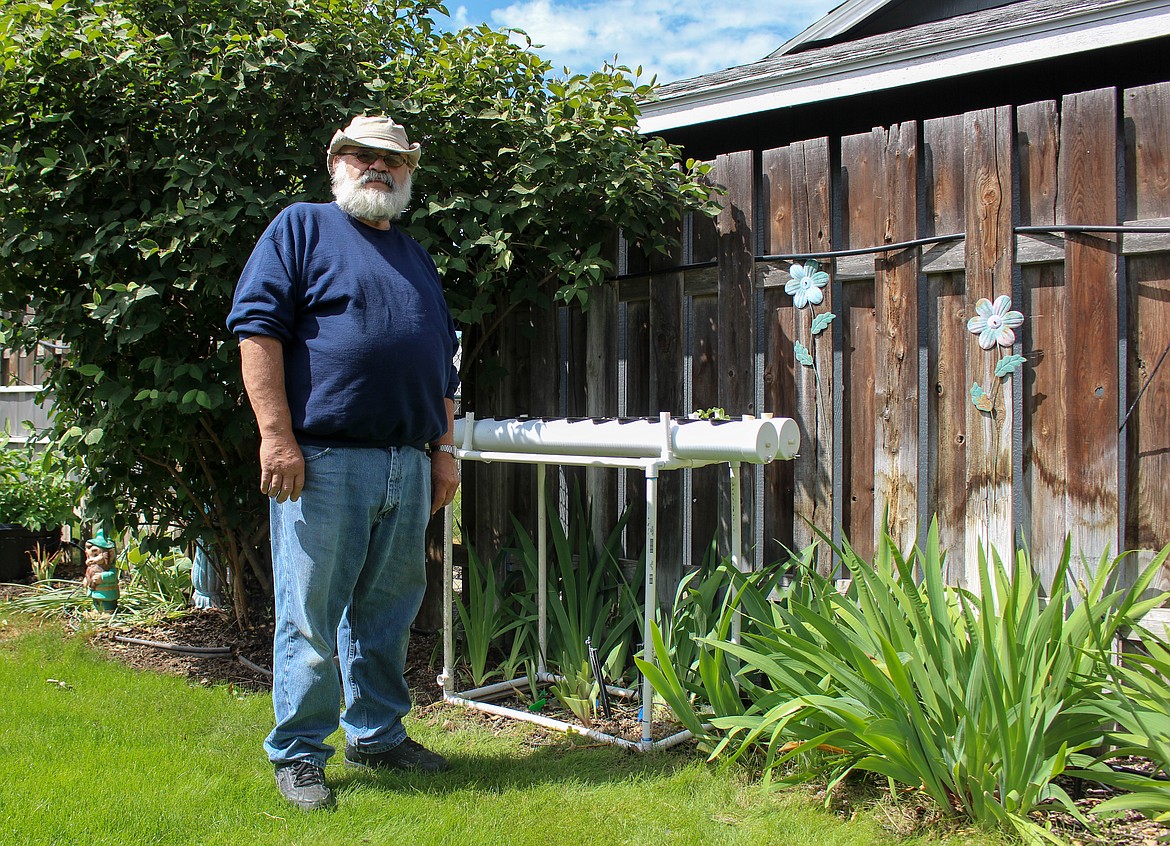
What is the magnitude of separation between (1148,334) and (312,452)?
2.39 meters

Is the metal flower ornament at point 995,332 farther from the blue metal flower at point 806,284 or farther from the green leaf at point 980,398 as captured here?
the blue metal flower at point 806,284

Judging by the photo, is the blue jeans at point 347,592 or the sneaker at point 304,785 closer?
the sneaker at point 304,785

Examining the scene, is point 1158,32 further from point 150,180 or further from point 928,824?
point 150,180

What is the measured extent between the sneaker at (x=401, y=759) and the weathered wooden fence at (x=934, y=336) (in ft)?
4.06

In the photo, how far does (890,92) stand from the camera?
5828 millimetres

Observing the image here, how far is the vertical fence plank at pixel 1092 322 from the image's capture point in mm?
2818

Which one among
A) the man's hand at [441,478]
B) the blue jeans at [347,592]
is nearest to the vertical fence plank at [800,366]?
the man's hand at [441,478]

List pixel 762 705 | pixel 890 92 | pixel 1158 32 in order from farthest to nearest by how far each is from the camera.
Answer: pixel 890 92, pixel 1158 32, pixel 762 705

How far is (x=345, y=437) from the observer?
107 inches

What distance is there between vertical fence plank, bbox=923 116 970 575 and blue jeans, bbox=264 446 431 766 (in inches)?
63.9

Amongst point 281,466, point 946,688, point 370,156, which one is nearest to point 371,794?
point 281,466

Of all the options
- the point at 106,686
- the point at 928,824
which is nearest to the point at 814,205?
the point at 928,824

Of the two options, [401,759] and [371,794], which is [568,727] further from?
[371,794]

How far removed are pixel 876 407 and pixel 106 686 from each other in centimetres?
307
